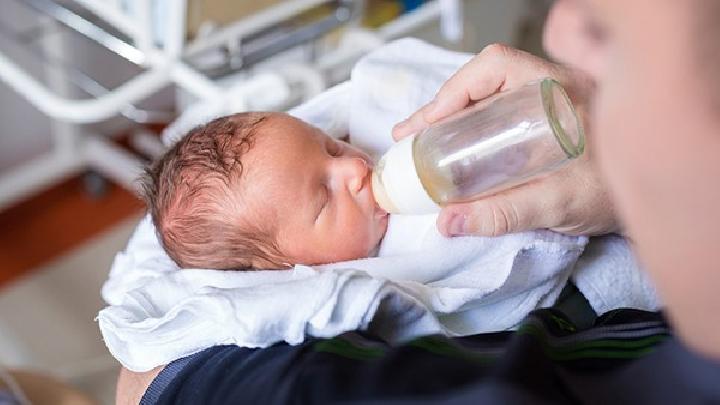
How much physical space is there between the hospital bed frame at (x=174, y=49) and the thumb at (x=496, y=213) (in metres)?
0.59

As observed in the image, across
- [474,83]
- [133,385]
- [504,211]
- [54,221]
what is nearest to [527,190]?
[504,211]

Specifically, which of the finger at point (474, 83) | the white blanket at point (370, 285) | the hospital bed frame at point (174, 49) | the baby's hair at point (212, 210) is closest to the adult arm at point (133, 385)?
the white blanket at point (370, 285)

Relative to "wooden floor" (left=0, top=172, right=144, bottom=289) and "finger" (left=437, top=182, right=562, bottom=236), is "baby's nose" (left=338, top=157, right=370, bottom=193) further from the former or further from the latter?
"wooden floor" (left=0, top=172, right=144, bottom=289)

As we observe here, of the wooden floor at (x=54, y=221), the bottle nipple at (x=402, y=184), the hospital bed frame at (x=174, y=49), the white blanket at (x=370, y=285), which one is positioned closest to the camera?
the white blanket at (x=370, y=285)

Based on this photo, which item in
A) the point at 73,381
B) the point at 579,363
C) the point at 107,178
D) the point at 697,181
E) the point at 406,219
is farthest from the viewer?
the point at 107,178

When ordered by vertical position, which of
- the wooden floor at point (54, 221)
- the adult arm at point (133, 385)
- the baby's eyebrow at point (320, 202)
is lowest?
the wooden floor at point (54, 221)

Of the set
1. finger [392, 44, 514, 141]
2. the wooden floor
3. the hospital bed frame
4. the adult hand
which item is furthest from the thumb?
the wooden floor

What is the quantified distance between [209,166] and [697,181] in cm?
57

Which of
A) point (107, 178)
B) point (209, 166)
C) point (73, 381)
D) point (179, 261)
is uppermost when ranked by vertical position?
point (209, 166)

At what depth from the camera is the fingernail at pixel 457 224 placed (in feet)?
2.53

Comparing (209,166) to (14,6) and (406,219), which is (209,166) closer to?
(406,219)

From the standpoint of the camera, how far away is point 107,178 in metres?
2.10

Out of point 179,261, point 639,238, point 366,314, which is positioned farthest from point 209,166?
point 639,238

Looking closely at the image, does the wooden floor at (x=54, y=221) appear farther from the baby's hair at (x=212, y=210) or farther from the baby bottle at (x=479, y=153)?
the baby bottle at (x=479, y=153)
